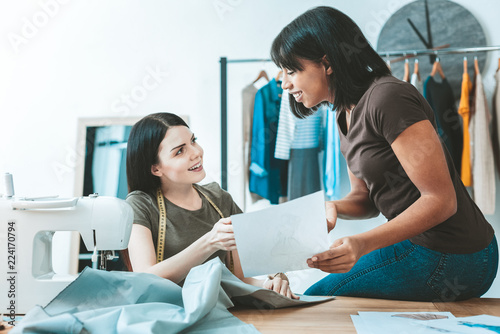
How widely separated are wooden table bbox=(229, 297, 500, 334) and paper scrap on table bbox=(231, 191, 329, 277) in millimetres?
100

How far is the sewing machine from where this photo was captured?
1.04 meters

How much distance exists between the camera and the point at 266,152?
2.76 metres

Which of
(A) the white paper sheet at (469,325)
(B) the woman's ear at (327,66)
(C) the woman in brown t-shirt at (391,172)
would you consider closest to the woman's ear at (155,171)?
(C) the woman in brown t-shirt at (391,172)

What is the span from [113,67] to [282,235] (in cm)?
275

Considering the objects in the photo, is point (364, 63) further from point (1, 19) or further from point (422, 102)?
point (1, 19)

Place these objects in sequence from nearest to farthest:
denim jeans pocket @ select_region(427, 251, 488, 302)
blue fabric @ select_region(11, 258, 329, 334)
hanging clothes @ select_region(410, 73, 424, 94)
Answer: blue fabric @ select_region(11, 258, 329, 334) → denim jeans pocket @ select_region(427, 251, 488, 302) → hanging clothes @ select_region(410, 73, 424, 94)

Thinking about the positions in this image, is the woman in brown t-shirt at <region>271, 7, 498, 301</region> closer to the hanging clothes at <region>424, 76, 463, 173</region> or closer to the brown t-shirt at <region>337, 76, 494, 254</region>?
the brown t-shirt at <region>337, 76, 494, 254</region>

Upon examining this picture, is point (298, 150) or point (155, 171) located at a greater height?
point (298, 150)

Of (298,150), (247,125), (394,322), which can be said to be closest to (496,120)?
(298,150)

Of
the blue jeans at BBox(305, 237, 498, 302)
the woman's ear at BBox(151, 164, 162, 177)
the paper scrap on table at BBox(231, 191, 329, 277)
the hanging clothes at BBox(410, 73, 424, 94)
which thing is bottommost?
the blue jeans at BBox(305, 237, 498, 302)

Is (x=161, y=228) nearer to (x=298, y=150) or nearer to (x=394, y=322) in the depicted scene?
(x=394, y=322)

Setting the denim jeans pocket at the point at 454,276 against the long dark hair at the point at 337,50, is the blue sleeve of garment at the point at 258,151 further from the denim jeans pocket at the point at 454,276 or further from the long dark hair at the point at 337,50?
the denim jeans pocket at the point at 454,276

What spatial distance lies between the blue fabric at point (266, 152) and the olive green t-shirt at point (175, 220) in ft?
3.77

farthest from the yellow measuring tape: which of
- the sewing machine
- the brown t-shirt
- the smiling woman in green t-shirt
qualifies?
the brown t-shirt
